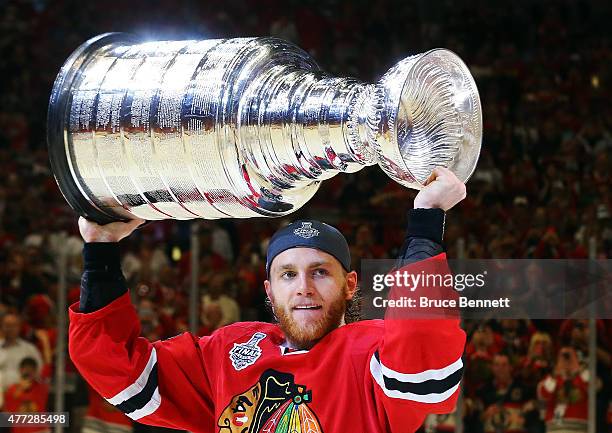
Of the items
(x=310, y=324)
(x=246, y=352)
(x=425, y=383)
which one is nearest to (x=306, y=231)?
(x=310, y=324)

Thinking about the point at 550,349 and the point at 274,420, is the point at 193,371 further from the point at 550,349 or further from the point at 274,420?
the point at 550,349

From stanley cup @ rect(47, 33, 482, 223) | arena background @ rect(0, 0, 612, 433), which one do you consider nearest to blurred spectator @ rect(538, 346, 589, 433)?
arena background @ rect(0, 0, 612, 433)

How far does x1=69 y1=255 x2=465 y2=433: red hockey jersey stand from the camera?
2172 millimetres

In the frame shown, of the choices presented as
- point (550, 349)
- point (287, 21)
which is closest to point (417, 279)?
point (550, 349)

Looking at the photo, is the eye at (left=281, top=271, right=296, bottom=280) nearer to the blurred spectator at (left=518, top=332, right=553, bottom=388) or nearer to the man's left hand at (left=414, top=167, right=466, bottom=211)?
the man's left hand at (left=414, top=167, right=466, bottom=211)

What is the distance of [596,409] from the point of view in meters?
4.05

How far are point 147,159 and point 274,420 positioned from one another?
67 centimetres

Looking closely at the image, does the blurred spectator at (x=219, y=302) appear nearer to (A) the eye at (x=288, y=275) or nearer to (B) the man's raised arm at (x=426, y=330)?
(A) the eye at (x=288, y=275)

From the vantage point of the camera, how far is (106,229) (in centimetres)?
256

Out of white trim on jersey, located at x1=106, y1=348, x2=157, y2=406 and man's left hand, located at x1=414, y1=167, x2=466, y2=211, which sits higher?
man's left hand, located at x1=414, y1=167, x2=466, y2=211

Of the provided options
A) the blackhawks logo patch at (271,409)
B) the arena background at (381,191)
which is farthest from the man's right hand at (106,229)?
the arena background at (381,191)

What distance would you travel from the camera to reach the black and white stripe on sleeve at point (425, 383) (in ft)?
7.11

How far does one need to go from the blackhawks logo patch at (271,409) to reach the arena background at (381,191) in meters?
0.90
